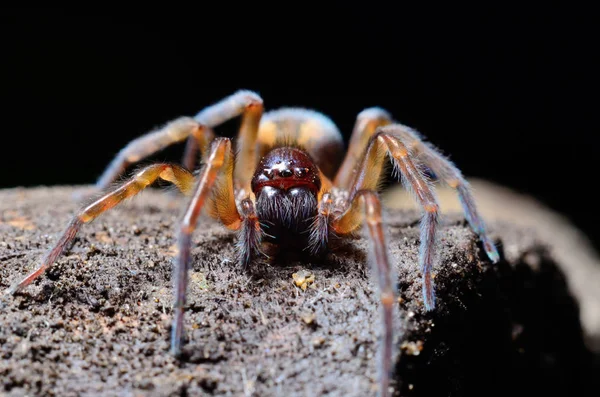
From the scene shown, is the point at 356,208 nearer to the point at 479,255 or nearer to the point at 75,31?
the point at 479,255

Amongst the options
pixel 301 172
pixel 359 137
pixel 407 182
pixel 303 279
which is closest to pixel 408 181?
pixel 407 182

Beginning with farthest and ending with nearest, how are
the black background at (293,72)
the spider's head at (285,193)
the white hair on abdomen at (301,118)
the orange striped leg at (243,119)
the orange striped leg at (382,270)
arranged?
the black background at (293,72) < the white hair on abdomen at (301,118) < the orange striped leg at (243,119) < the spider's head at (285,193) < the orange striped leg at (382,270)

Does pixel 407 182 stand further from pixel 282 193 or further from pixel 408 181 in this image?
pixel 282 193

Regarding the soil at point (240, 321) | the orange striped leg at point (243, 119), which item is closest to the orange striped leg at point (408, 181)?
the soil at point (240, 321)

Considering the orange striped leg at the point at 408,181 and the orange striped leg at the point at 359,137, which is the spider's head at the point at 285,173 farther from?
the orange striped leg at the point at 359,137

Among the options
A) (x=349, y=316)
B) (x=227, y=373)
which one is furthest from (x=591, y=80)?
(x=227, y=373)

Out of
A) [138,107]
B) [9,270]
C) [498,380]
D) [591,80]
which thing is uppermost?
[591,80]

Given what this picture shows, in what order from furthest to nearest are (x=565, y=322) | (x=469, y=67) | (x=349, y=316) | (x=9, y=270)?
(x=469, y=67), (x=565, y=322), (x=9, y=270), (x=349, y=316)
